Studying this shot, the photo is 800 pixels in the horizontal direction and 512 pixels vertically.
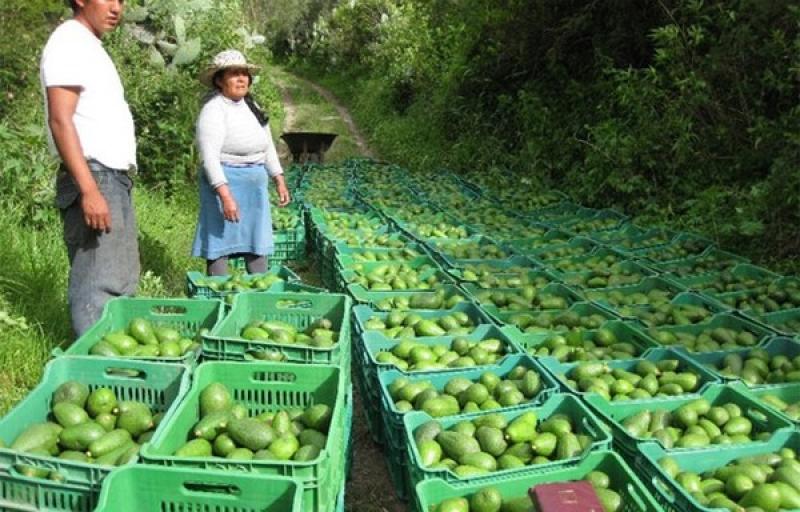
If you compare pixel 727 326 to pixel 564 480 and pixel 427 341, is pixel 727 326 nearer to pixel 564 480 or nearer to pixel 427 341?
pixel 427 341

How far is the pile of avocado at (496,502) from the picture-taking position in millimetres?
2237

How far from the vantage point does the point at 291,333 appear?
355 cm

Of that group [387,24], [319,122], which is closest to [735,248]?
[319,122]

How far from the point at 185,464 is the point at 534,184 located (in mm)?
8179

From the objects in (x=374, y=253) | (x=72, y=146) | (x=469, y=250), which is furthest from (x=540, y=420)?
(x=469, y=250)

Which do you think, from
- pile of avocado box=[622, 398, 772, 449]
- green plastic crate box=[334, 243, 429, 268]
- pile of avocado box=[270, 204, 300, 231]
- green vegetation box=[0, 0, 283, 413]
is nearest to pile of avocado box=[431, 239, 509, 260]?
green plastic crate box=[334, 243, 429, 268]

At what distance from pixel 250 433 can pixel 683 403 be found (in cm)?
187

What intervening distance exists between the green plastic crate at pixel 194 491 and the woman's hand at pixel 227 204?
2.66 m

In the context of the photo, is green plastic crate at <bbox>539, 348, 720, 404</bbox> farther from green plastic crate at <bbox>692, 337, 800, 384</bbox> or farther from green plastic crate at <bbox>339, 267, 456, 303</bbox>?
green plastic crate at <bbox>339, 267, 456, 303</bbox>

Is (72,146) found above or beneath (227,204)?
above

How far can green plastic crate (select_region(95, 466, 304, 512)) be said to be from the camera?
2.03m

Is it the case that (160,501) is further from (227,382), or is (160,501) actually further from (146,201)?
(146,201)

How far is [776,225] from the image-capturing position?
6121 mm

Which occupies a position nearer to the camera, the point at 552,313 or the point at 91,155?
the point at 91,155
